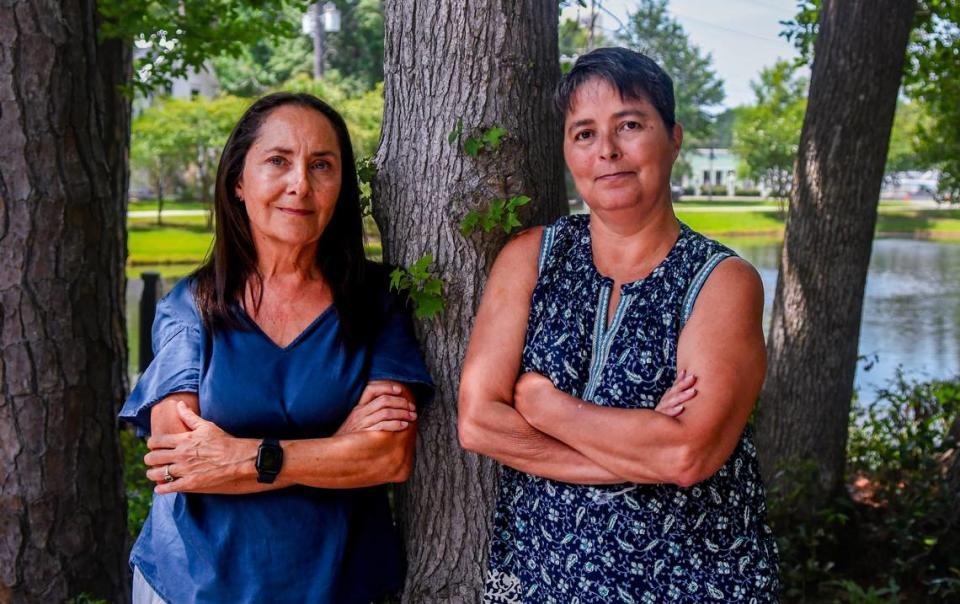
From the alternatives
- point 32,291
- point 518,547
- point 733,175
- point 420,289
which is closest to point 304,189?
point 420,289

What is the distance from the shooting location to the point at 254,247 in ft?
8.56

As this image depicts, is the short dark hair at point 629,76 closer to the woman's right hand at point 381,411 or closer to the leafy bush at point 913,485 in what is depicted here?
the woman's right hand at point 381,411

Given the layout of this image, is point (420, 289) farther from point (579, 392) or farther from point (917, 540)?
point (917, 540)

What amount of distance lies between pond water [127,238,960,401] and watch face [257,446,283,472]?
16.2 feet

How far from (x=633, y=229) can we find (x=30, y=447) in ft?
7.39

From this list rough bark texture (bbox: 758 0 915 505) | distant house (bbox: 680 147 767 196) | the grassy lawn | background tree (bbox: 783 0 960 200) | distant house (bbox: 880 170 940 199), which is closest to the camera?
rough bark texture (bbox: 758 0 915 505)

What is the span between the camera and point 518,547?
2.49 meters

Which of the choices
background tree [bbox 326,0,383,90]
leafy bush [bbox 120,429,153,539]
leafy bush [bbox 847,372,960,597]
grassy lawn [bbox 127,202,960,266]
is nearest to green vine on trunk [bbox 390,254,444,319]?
leafy bush [bbox 120,429,153,539]

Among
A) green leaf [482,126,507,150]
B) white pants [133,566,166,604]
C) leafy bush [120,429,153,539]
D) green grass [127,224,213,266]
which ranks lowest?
green grass [127,224,213,266]

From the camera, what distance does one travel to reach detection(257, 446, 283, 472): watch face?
237 cm

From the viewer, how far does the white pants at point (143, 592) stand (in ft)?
8.45

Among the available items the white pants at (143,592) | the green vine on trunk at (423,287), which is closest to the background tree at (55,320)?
the white pants at (143,592)

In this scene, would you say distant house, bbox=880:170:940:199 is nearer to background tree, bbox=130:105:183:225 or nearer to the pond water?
the pond water

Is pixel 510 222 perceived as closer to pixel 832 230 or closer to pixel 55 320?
pixel 55 320
